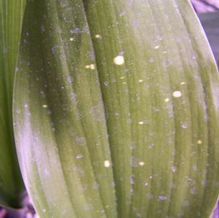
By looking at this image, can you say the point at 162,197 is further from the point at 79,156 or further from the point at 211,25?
the point at 211,25

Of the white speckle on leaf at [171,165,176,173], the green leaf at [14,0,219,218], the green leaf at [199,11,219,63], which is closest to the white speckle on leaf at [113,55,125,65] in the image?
the green leaf at [14,0,219,218]

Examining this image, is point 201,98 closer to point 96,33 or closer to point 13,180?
point 96,33

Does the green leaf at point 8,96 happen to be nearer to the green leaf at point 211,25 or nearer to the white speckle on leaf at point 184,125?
the white speckle on leaf at point 184,125

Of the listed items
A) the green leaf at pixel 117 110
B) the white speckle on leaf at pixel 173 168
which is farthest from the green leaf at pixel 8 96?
the white speckle on leaf at pixel 173 168

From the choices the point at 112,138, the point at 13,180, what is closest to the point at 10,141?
the point at 13,180

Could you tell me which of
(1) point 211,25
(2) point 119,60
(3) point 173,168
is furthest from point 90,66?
(1) point 211,25

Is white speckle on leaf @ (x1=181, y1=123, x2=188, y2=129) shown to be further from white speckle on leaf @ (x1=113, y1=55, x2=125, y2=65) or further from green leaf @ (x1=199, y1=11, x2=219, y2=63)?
green leaf @ (x1=199, y1=11, x2=219, y2=63)
